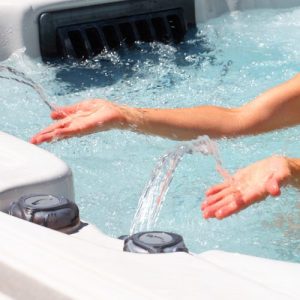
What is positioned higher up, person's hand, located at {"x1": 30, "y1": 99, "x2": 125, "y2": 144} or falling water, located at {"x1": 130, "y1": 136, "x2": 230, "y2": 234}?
person's hand, located at {"x1": 30, "y1": 99, "x2": 125, "y2": 144}

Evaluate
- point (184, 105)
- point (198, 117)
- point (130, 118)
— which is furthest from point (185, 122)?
point (184, 105)

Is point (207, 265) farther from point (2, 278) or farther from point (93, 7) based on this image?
point (93, 7)

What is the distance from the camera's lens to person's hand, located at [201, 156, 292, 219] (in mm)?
1396

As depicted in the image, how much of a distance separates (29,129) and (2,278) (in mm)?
1375

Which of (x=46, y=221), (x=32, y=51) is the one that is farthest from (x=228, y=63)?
(x=46, y=221)

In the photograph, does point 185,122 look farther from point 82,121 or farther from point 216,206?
point 216,206

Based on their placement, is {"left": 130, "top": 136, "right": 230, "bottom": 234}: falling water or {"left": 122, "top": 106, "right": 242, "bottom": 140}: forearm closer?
{"left": 130, "top": 136, "right": 230, "bottom": 234}: falling water

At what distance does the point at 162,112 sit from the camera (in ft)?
5.98

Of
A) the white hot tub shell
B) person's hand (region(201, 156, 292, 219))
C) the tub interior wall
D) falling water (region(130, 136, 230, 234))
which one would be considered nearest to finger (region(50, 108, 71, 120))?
falling water (region(130, 136, 230, 234))

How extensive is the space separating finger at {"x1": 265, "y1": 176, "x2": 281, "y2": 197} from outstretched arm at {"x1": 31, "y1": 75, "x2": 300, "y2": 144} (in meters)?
0.37

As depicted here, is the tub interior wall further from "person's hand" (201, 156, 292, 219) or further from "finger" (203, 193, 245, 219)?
"finger" (203, 193, 245, 219)

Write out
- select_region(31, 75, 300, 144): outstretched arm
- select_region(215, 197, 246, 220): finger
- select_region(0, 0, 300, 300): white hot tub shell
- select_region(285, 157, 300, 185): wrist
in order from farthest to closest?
select_region(31, 75, 300, 144): outstretched arm
select_region(285, 157, 300, 185): wrist
select_region(215, 197, 246, 220): finger
select_region(0, 0, 300, 300): white hot tub shell

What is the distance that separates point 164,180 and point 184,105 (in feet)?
3.12

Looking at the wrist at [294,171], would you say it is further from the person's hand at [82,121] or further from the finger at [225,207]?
the person's hand at [82,121]
